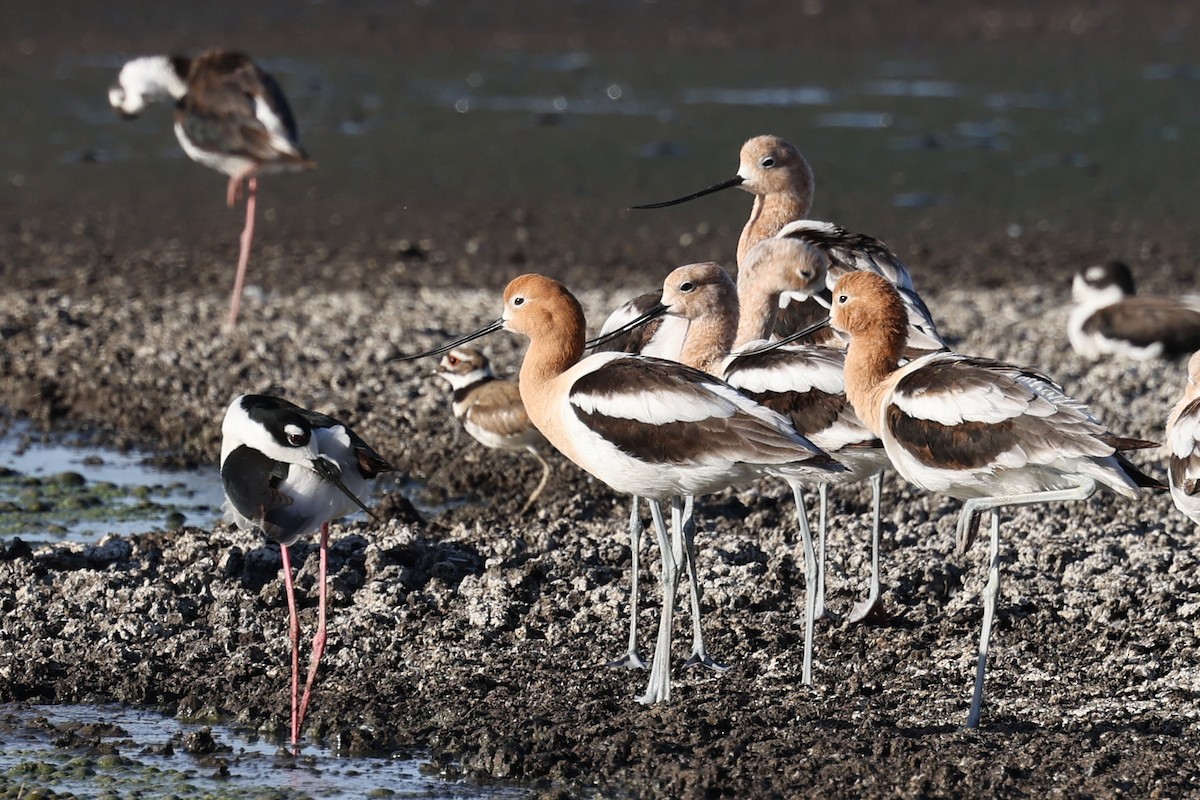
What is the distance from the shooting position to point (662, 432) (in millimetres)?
5434

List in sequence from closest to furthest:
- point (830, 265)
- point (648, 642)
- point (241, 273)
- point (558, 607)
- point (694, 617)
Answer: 1. point (694, 617)
2. point (648, 642)
3. point (558, 607)
4. point (830, 265)
5. point (241, 273)

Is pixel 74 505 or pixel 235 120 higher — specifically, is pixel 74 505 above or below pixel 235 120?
below

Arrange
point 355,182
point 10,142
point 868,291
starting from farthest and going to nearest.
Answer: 1. point 10,142
2. point 355,182
3. point 868,291

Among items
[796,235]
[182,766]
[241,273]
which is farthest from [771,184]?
[241,273]

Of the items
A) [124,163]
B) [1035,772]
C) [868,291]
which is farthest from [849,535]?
[124,163]

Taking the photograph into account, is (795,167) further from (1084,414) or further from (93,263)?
(93,263)

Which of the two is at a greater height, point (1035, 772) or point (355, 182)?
point (355, 182)

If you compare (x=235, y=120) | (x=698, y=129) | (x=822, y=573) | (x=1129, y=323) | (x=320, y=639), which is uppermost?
(x=698, y=129)

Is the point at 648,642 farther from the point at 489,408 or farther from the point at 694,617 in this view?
the point at 489,408

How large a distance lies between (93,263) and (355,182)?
11.3 ft

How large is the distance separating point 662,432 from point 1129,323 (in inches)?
215

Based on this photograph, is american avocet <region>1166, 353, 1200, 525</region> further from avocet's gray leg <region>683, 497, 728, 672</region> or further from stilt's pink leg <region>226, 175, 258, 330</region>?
stilt's pink leg <region>226, 175, 258, 330</region>

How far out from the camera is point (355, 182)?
15188 mm

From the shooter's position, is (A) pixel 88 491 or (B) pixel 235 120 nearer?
(A) pixel 88 491
